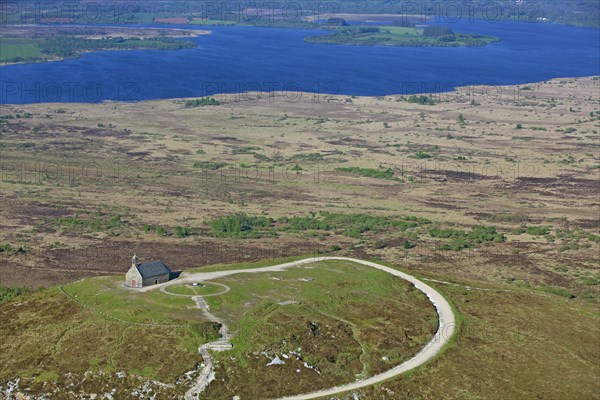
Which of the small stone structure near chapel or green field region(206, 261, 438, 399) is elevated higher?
the small stone structure near chapel

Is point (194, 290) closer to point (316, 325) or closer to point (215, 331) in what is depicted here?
point (215, 331)

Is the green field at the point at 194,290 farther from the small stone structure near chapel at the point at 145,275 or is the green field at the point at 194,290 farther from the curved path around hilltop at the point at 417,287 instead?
the small stone structure near chapel at the point at 145,275

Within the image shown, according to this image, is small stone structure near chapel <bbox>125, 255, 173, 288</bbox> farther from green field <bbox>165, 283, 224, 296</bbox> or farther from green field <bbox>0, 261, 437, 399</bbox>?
green field <bbox>165, 283, 224, 296</bbox>

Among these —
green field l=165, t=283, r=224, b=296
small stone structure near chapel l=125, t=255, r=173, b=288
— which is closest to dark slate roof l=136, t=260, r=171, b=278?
small stone structure near chapel l=125, t=255, r=173, b=288

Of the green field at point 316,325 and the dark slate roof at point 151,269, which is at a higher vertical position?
the dark slate roof at point 151,269

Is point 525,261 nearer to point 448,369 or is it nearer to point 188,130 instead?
point 448,369

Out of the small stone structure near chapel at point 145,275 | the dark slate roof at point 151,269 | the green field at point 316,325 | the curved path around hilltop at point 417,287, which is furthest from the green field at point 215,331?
the dark slate roof at point 151,269
